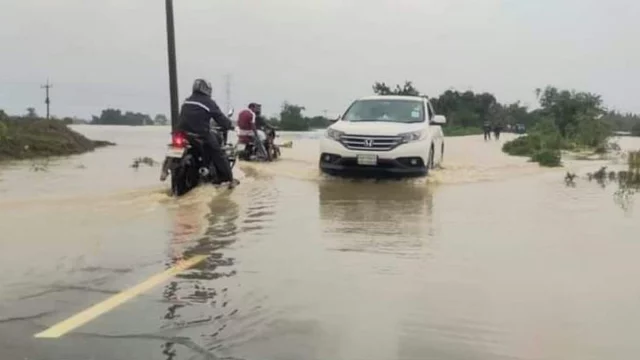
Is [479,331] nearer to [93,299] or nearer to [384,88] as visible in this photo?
[93,299]

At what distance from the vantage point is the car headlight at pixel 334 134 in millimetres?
14180

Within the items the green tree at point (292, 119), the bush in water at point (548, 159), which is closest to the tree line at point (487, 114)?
the green tree at point (292, 119)

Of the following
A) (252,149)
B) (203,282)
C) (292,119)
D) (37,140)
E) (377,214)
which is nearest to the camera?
(203,282)

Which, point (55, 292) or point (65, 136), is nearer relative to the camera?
point (55, 292)

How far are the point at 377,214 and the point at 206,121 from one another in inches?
135

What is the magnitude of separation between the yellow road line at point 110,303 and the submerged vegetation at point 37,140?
2374 cm

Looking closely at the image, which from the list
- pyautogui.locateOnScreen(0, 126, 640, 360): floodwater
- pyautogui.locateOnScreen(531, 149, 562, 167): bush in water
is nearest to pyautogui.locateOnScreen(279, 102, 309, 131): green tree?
pyautogui.locateOnScreen(531, 149, 562, 167): bush in water

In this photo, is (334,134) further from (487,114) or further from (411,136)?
(487,114)

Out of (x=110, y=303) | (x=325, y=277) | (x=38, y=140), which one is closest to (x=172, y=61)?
(x=325, y=277)

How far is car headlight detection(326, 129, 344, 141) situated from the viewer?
14180 mm

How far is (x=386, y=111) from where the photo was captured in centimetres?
1516

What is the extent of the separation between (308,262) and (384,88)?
5000cm

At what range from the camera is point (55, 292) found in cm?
563

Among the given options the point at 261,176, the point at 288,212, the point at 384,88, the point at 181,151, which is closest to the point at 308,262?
the point at 288,212
